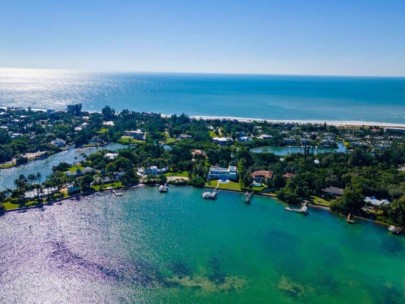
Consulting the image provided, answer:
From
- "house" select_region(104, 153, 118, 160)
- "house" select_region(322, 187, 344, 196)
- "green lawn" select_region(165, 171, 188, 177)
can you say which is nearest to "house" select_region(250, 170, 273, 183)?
"house" select_region(322, 187, 344, 196)

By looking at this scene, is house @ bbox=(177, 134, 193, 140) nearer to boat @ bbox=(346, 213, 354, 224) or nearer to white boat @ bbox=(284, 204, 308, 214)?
white boat @ bbox=(284, 204, 308, 214)

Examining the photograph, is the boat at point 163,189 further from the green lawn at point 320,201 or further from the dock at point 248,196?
the green lawn at point 320,201

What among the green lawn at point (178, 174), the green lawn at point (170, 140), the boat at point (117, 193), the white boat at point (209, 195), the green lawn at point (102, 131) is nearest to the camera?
the white boat at point (209, 195)

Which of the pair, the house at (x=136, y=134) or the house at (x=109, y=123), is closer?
the house at (x=136, y=134)

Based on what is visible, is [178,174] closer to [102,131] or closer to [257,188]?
A: [257,188]

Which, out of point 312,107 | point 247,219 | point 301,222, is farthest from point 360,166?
point 312,107

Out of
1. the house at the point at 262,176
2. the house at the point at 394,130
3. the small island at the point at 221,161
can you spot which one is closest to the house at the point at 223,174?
the small island at the point at 221,161

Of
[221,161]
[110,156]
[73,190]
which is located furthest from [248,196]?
[110,156]
